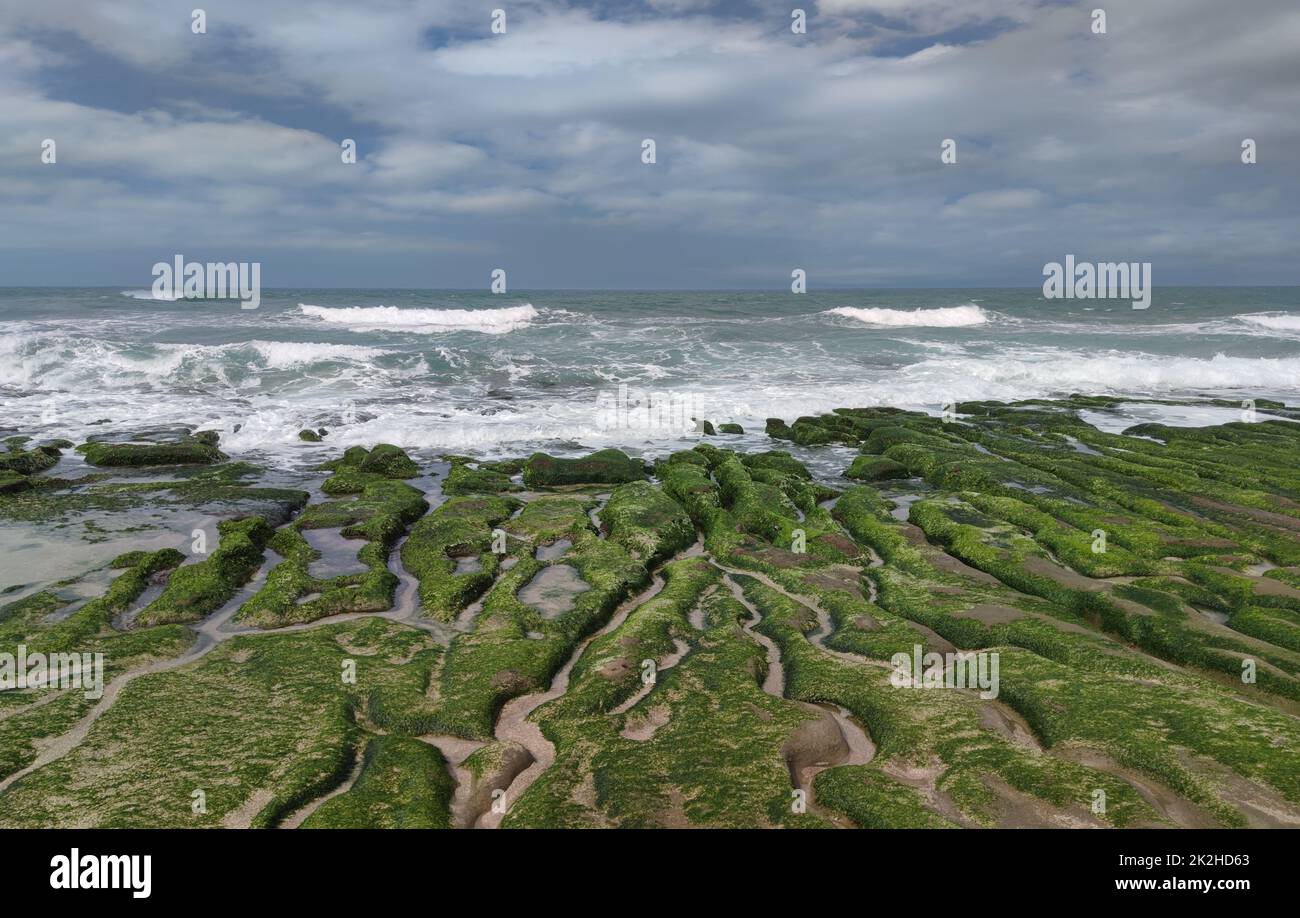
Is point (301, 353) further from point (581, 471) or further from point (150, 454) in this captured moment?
point (581, 471)

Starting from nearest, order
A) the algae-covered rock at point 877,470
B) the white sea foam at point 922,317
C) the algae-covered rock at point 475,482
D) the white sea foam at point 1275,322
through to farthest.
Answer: the algae-covered rock at point 475,482, the algae-covered rock at point 877,470, the white sea foam at point 1275,322, the white sea foam at point 922,317

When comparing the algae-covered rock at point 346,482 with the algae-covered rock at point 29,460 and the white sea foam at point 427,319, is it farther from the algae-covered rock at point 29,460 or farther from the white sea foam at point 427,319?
the white sea foam at point 427,319

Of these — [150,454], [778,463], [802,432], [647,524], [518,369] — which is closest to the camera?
[647,524]

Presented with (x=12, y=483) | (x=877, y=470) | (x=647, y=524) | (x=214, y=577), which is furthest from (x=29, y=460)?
(x=877, y=470)

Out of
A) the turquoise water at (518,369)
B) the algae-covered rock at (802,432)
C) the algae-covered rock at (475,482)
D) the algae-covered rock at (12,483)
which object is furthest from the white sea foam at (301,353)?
the algae-covered rock at (802,432)

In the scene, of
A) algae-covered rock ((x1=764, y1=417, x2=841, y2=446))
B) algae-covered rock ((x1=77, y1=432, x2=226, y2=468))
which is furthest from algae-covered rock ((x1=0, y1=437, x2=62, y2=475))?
algae-covered rock ((x1=764, y1=417, x2=841, y2=446))

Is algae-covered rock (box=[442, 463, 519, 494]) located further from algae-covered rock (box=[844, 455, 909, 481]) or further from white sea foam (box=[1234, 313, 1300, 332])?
white sea foam (box=[1234, 313, 1300, 332])
